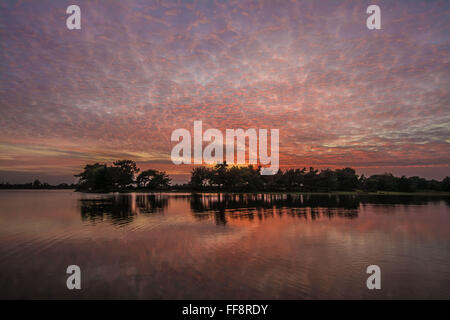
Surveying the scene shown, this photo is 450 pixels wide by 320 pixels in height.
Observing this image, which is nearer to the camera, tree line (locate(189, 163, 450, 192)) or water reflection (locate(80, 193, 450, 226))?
water reflection (locate(80, 193, 450, 226))

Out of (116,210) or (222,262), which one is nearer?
(222,262)

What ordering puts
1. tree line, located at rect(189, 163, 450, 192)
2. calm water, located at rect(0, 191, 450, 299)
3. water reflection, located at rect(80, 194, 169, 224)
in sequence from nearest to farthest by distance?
calm water, located at rect(0, 191, 450, 299)
water reflection, located at rect(80, 194, 169, 224)
tree line, located at rect(189, 163, 450, 192)

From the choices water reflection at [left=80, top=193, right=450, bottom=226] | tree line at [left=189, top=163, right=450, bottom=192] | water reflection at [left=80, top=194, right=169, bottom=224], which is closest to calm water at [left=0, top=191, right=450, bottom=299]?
water reflection at [left=80, top=194, right=169, bottom=224]

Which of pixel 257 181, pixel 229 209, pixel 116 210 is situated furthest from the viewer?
pixel 257 181

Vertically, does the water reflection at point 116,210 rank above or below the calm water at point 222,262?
below

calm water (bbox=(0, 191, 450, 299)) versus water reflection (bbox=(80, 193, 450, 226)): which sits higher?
calm water (bbox=(0, 191, 450, 299))

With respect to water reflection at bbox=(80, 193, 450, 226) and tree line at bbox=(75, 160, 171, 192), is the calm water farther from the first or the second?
tree line at bbox=(75, 160, 171, 192)

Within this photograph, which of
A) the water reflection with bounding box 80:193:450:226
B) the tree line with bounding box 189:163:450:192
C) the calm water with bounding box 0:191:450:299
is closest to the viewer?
the calm water with bounding box 0:191:450:299

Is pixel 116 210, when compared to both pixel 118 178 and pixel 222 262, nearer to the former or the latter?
pixel 222 262

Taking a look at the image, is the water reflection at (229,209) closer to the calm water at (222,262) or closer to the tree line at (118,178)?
the calm water at (222,262)

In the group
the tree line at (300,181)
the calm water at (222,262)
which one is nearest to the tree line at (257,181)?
the tree line at (300,181)

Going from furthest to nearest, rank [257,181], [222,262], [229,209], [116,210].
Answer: [257,181] → [229,209] → [116,210] → [222,262]

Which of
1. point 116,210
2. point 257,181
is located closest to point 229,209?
point 116,210
